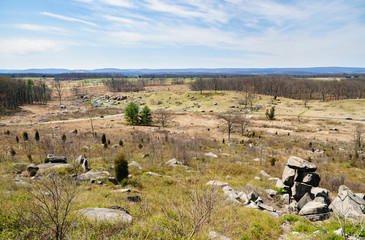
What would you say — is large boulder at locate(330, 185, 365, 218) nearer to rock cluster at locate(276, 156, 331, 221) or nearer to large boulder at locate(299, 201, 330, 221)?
large boulder at locate(299, 201, 330, 221)

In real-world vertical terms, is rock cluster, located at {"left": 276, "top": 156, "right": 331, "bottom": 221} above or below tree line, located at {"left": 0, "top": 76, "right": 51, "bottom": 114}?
below

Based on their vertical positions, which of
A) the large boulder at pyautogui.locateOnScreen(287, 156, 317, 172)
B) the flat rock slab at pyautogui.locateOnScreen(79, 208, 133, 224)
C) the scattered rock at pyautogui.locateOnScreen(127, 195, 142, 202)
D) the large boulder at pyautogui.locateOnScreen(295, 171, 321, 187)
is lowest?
the large boulder at pyautogui.locateOnScreen(295, 171, 321, 187)

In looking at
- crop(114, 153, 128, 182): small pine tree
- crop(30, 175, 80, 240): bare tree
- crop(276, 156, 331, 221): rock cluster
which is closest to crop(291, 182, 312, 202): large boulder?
crop(276, 156, 331, 221): rock cluster

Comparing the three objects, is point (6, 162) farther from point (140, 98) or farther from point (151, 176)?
point (140, 98)

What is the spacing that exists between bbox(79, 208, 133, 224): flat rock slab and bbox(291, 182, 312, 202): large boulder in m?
11.3

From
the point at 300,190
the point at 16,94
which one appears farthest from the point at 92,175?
the point at 16,94

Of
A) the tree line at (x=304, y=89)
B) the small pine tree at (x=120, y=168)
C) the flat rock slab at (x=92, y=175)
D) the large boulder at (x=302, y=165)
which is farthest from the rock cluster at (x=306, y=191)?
the tree line at (x=304, y=89)

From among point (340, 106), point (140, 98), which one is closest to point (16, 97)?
point (140, 98)

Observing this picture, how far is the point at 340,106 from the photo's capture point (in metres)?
85.6

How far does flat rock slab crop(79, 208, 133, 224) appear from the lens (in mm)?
6965

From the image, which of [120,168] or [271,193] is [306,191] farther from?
[120,168]

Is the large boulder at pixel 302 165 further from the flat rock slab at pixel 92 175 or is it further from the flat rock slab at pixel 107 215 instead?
the flat rock slab at pixel 92 175

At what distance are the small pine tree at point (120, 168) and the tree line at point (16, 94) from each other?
88.3 meters

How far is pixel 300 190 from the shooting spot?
41.0 ft
